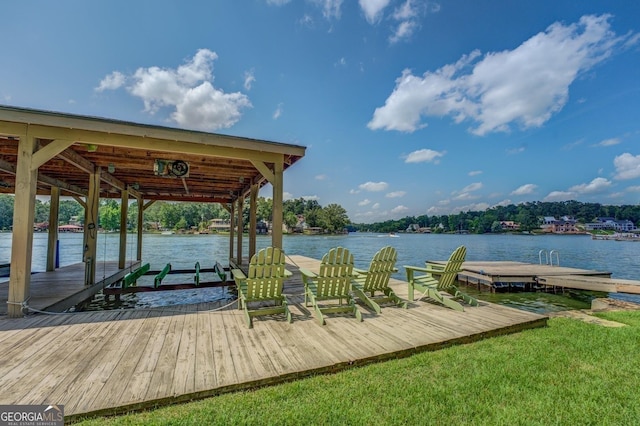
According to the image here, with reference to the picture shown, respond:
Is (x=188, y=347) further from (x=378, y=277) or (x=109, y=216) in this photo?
(x=109, y=216)

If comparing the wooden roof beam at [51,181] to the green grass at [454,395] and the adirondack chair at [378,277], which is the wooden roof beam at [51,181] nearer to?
the green grass at [454,395]

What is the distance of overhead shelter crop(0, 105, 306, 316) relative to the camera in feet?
11.8

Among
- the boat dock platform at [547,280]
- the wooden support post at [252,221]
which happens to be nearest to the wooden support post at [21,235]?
the wooden support post at [252,221]

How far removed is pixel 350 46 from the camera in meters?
9.68

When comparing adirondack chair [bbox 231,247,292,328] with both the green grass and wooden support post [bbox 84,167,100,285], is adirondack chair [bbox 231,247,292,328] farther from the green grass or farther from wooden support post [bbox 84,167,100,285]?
wooden support post [bbox 84,167,100,285]

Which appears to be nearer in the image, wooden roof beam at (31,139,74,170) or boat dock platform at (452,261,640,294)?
wooden roof beam at (31,139,74,170)

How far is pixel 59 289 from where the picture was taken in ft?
17.8

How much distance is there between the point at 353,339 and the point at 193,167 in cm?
533

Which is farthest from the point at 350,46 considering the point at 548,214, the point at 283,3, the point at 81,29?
the point at 548,214

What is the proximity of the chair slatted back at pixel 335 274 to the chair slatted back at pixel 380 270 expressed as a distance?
435 mm

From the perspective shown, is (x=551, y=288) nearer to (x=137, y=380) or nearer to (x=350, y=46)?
(x=350, y=46)

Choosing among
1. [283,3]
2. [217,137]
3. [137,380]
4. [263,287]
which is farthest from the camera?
[283,3]

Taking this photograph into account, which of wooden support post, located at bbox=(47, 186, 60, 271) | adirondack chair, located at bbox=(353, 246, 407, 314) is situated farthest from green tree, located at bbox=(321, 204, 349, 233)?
adirondack chair, located at bbox=(353, 246, 407, 314)

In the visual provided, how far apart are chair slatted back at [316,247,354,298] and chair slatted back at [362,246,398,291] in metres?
0.44
